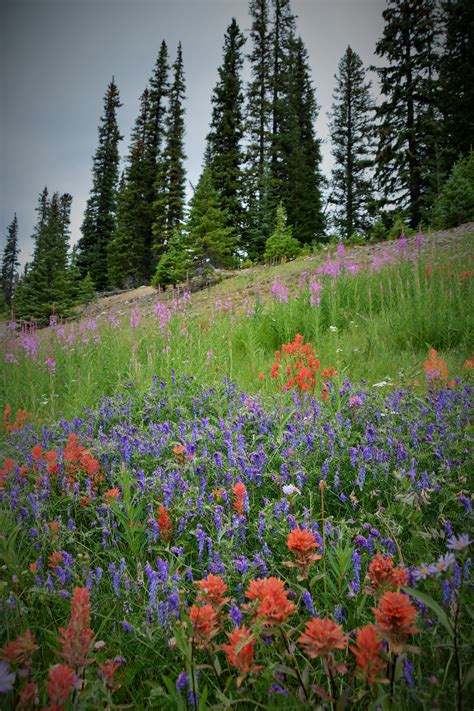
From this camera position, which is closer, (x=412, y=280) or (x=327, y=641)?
(x=327, y=641)

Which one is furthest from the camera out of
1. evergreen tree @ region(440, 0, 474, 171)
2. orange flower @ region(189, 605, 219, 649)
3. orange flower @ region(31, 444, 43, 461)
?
evergreen tree @ region(440, 0, 474, 171)

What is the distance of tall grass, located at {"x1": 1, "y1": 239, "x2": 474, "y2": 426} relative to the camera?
4.09 m

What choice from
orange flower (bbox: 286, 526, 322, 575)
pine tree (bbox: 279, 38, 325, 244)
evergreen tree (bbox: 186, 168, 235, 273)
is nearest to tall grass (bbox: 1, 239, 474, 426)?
orange flower (bbox: 286, 526, 322, 575)

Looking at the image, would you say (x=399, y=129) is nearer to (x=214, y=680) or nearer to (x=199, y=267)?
(x=199, y=267)

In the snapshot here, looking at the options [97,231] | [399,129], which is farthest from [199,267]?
[97,231]

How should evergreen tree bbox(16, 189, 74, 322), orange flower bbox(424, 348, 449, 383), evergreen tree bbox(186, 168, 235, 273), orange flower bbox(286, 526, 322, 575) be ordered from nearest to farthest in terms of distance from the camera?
orange flower bbox(286, 526, 322, 575), orange flower bbox(424, 348, 449, 383), evergreen tree bbox(186, 168, 235, 273), evergreen tree bbox(16, 189, 74, 322)

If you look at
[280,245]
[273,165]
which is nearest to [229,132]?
[273,165]

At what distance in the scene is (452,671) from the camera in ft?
3.33

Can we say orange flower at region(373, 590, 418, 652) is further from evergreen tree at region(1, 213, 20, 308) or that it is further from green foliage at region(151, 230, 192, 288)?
evergreen tree at region(1, 213, 20, 308)

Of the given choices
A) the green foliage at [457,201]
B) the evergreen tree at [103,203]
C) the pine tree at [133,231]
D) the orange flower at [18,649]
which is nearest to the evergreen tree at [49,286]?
the pine tree at [133,231]

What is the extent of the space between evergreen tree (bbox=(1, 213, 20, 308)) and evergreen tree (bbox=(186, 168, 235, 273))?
205 ft

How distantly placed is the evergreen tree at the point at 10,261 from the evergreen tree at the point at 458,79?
213ft

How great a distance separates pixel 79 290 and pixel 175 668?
25.0 metres

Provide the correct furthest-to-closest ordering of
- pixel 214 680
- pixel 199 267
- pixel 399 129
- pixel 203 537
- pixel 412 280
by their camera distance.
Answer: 1. pixel 399 129
2. pixel 199 267
3. pixel 412 280
4. pixel 203 537
5. pixel 214 680
